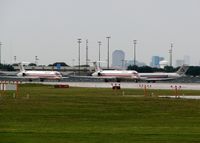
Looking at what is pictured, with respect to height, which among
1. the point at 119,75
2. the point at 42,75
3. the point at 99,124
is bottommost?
the point at 42,75

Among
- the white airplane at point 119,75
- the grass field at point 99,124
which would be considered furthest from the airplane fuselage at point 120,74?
the grass field at point 99,124

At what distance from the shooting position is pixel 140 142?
24.0m

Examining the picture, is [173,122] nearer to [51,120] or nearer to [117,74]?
[51,120]

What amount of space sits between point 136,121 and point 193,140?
29.0ft

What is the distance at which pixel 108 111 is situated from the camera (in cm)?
4044

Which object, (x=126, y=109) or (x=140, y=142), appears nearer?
(x=140, y=142)

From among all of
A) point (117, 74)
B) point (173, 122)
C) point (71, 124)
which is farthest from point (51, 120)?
point (117, 74)

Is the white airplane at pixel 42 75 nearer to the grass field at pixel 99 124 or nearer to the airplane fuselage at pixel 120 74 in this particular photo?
the airplane fuselage at pixel 120 74

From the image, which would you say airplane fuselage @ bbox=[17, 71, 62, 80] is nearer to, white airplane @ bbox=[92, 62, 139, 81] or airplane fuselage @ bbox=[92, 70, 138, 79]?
white airplane @ bbox=[92, 62, 139, 81]

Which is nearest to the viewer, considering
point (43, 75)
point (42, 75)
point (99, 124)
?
point (99, 124)

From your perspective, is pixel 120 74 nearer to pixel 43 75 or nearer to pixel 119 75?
pixel 119 75

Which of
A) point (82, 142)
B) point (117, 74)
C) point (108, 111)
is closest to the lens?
point (82, 142)

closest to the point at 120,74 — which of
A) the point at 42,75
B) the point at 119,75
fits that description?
the point at 119,75

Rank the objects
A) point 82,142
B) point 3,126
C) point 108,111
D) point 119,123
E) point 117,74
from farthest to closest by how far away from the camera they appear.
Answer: point 117,74
point 108,111
point 119,123
point 3,126
point 82,142
